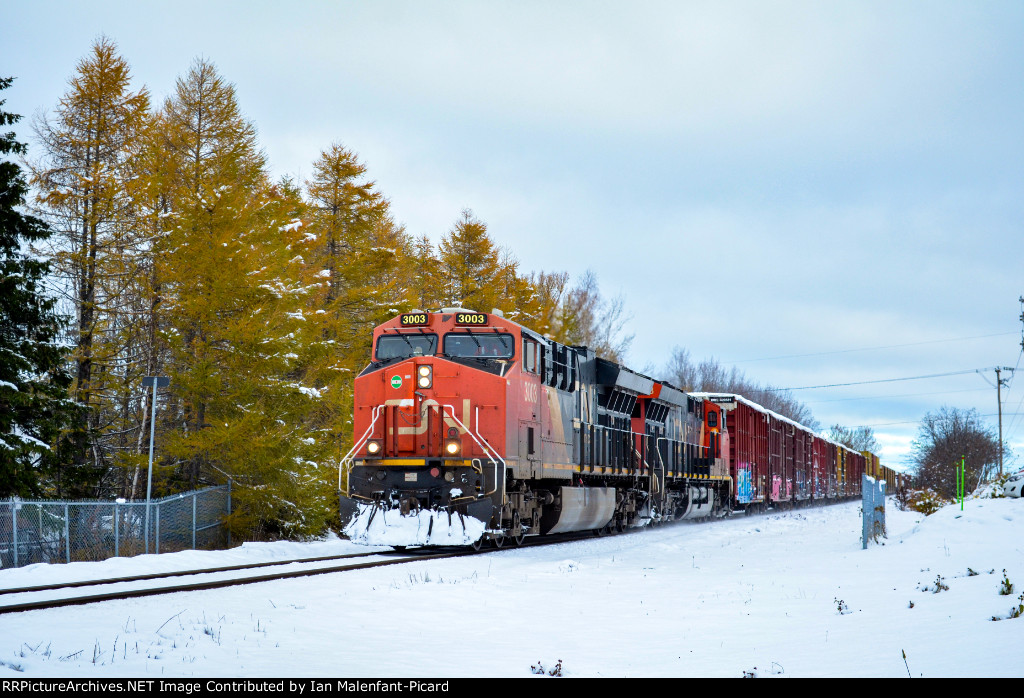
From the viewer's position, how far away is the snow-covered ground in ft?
21.2

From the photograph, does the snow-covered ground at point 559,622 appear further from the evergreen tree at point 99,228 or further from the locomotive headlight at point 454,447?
the evergreen tree at point 99,228

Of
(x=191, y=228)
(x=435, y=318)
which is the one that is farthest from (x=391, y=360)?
(x=191, y=228)

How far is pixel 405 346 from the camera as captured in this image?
54.0 ft

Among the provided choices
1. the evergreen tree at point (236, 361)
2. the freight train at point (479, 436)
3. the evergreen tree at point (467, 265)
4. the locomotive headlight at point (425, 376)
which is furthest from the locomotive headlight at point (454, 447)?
the evergreen tree at point (467, 265)

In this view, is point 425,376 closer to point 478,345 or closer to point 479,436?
point 478,345

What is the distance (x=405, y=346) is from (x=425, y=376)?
1.15 meters

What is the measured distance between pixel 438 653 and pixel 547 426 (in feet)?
33.0

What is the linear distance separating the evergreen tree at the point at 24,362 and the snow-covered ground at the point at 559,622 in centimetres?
302

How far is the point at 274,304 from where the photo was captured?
730 inches

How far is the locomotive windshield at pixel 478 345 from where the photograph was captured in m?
16.0

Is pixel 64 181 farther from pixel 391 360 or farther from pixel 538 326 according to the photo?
pixel 538 326

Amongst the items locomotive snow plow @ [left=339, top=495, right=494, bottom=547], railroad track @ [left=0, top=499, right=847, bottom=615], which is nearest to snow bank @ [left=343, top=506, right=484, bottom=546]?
locomotive snow plow @ [left=339, top=495, right=494, bottom=547]

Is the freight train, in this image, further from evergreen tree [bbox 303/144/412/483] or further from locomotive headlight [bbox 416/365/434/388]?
evergreen tree [bbox 303/144/412/483]

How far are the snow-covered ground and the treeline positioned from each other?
3393mm
